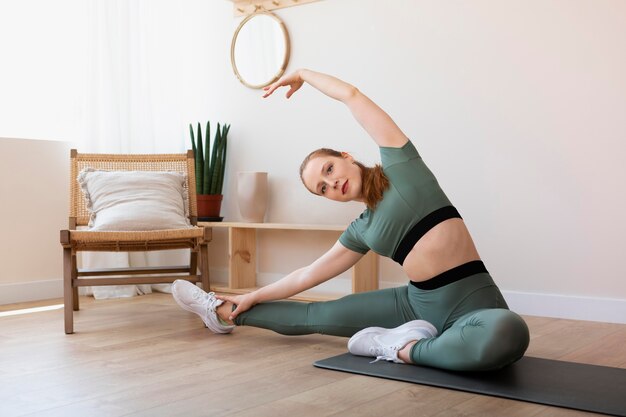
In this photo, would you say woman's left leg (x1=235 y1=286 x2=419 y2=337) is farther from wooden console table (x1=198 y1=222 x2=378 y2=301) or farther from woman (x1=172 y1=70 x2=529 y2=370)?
wooden console table (x1=198 y1=222 x2=378 y2=301)

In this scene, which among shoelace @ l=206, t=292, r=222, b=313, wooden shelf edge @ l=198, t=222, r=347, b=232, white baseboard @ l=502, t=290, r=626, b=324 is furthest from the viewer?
wooden shelf edge @ l=198, t=222, r=347, b=232

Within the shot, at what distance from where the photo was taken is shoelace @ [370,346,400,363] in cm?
241

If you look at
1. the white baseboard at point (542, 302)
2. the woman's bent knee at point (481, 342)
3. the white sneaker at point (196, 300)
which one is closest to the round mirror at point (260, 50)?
the white baseboard at point (542, 302)

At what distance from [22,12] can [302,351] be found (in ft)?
9.51

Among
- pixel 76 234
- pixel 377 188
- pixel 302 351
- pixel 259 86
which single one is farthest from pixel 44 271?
pixel 377 188

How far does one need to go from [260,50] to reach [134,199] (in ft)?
4.95

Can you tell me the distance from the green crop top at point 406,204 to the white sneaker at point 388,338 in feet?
0.76

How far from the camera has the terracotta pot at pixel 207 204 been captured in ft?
15.3

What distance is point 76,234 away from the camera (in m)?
3.24

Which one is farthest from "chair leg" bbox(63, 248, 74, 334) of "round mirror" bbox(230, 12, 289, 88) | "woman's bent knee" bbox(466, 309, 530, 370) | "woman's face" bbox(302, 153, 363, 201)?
"round mirror" bbox(230, 12, 289, 88)

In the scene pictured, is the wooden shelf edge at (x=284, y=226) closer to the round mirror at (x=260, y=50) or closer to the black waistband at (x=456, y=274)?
the round mirror at (x=260, y=50)

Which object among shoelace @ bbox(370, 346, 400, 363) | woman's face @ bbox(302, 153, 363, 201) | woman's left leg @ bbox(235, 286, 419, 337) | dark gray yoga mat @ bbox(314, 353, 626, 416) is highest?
woman's face @ bbox(302, 153, 363, 201)

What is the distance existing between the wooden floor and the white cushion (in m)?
0.47

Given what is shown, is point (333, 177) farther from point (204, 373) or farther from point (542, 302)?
point (542, 302)
